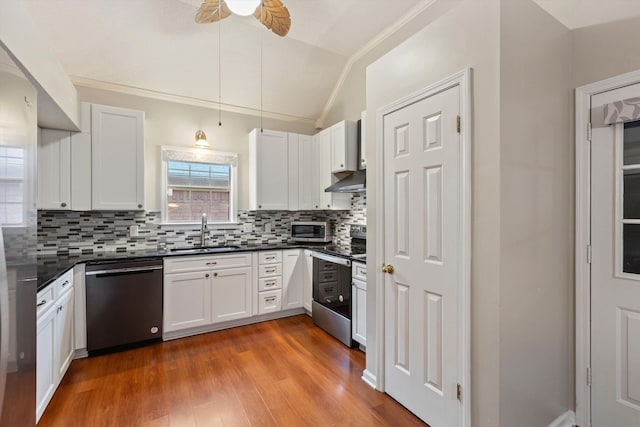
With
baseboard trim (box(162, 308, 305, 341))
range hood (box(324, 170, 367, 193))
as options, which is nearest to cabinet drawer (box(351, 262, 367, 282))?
range hood (box(324, 170, 367, 193))

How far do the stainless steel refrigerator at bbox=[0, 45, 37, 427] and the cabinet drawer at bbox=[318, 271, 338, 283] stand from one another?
2373 mm

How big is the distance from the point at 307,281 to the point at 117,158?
2469 mm

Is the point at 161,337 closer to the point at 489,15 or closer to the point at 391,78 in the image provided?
the point at 391,78

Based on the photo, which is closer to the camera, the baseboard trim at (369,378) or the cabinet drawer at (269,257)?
the baseboard trim at (369,378)

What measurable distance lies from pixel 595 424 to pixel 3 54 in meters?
3.23

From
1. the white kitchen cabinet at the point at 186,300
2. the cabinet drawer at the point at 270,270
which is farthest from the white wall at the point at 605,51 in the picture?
the white kitchen cabinet at the point at 186,300

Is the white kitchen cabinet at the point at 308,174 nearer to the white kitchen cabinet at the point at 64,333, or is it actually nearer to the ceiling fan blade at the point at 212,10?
the ceiling fan blade at the point at 212,10

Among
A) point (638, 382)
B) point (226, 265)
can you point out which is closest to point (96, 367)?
point (226, 265)

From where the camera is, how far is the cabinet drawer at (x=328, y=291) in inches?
123

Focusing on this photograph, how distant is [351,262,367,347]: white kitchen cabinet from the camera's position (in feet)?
8.91

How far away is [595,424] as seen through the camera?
5.85ft

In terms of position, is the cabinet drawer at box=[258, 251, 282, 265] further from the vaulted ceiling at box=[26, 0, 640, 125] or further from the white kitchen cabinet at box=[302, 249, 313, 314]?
the vaulted ceiling at box=[26, 0, 640, 125]

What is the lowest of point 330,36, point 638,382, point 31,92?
point 638,382

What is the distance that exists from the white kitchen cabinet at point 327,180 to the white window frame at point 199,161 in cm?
115
